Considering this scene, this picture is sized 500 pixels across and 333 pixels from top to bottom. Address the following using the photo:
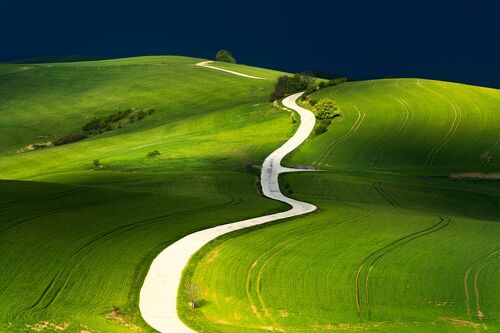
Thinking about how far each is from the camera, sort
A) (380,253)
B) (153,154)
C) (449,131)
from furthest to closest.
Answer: (449,131), (153,154), (380,253)

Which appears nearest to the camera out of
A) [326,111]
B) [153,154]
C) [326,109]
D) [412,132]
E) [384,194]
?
[384,194]

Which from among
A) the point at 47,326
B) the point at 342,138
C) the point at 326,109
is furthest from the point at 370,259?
the point at 326,109

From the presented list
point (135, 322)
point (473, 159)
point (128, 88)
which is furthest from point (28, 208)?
point (128, 88)

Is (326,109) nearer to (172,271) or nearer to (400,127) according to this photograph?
(400,127)

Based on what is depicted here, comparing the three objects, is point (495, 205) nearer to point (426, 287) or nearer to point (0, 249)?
point (426, 287)

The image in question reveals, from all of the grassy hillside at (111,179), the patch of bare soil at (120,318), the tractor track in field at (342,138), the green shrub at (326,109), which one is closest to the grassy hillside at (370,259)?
the tractor track in field at (342,138)
